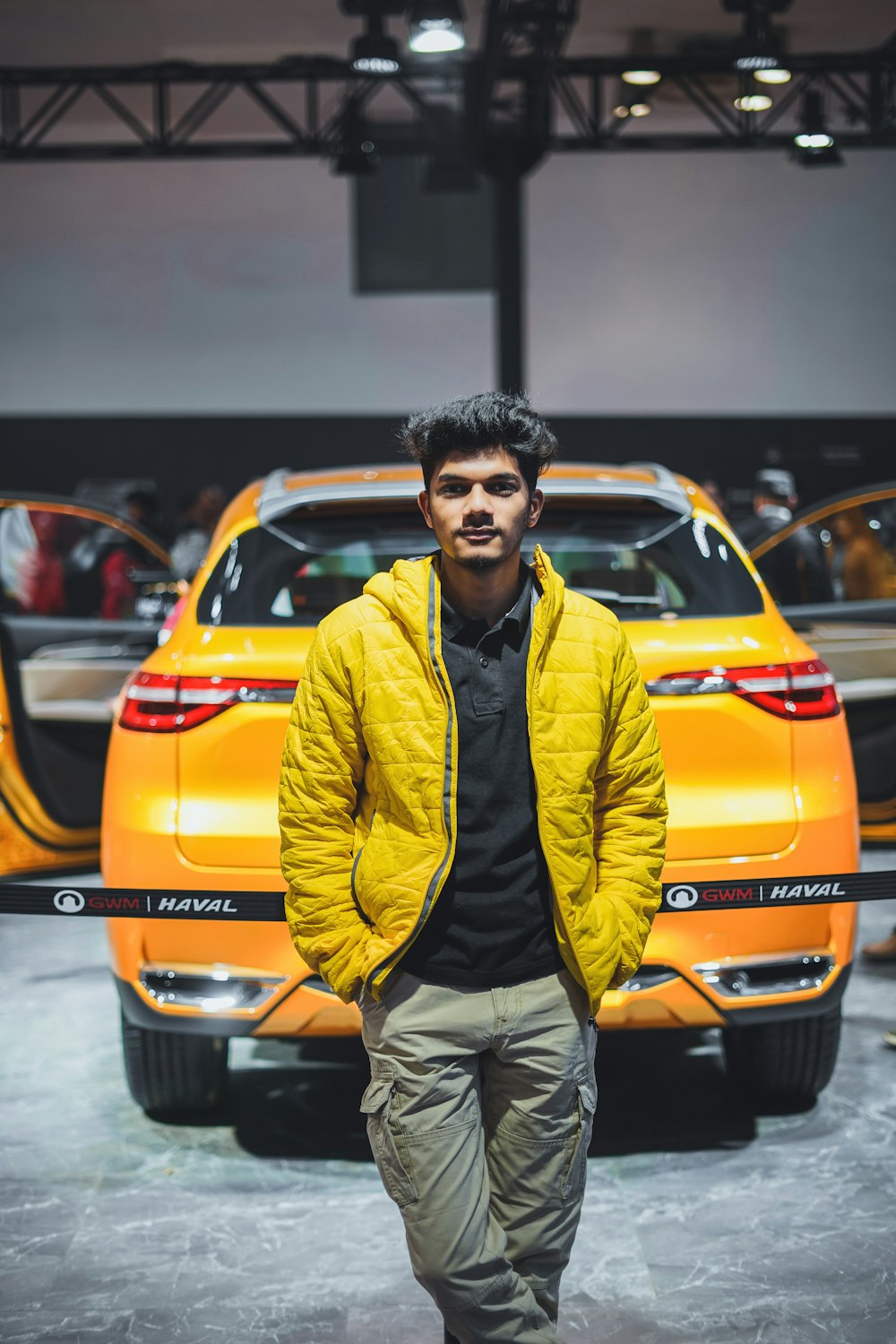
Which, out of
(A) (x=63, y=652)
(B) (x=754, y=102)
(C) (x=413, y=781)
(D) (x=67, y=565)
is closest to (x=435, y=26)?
(B) (x=754, y=102)

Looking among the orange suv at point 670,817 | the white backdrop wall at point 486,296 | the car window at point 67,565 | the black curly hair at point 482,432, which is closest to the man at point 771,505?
the car window at point 67,565

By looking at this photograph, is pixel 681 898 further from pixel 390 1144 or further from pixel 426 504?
pixel 426 504

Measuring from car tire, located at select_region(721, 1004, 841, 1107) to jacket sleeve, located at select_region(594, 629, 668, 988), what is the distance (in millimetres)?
1447

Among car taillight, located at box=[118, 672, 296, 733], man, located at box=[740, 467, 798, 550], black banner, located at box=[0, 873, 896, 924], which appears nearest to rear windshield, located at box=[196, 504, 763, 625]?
car taillight, located at box=[118, 672, 296, 733]

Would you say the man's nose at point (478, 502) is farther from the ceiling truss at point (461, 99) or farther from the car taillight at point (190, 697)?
the ceiling truss at point (461, 99)

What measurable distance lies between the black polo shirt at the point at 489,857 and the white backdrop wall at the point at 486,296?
1702 centimetres

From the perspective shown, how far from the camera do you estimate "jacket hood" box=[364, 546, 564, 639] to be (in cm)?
221

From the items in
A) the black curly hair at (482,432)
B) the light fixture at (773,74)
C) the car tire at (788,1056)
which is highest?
the light fixture at (773,74)

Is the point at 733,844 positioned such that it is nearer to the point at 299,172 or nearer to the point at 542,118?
the point at 542,118

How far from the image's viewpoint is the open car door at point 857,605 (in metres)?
5.21

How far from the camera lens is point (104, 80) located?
15266mm

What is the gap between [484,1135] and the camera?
7.72 feet

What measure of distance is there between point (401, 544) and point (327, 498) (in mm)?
512

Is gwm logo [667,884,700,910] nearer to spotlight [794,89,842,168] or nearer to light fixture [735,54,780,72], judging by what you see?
light fixture [735,54,780,72]
